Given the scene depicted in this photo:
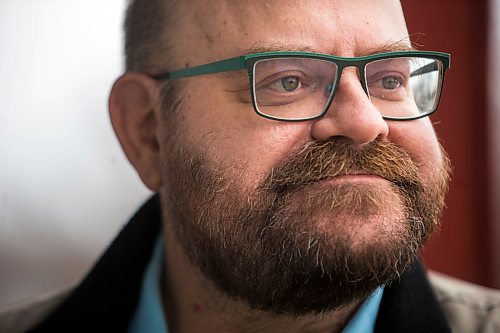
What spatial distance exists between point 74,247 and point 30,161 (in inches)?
10.4

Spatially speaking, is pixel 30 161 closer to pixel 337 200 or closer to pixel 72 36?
pixel 72 36

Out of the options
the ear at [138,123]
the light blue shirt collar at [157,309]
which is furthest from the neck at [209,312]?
the ear at [138,123]

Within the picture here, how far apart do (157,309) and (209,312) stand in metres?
A: 0.11

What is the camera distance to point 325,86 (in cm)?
89

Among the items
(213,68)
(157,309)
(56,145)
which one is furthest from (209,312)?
(56,145)

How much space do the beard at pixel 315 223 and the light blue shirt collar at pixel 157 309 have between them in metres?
0.08

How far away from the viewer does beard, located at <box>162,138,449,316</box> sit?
848 mm

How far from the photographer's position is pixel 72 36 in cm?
152

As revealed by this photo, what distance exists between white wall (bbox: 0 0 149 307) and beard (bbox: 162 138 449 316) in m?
0.65

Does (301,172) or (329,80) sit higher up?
(329,80)

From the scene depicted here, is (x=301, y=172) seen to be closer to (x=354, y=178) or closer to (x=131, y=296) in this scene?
(x=354, y=178)

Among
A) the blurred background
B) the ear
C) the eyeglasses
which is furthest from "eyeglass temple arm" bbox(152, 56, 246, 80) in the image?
the blurred background

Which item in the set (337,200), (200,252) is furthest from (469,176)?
(200,252)

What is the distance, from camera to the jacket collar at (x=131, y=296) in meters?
1.00
